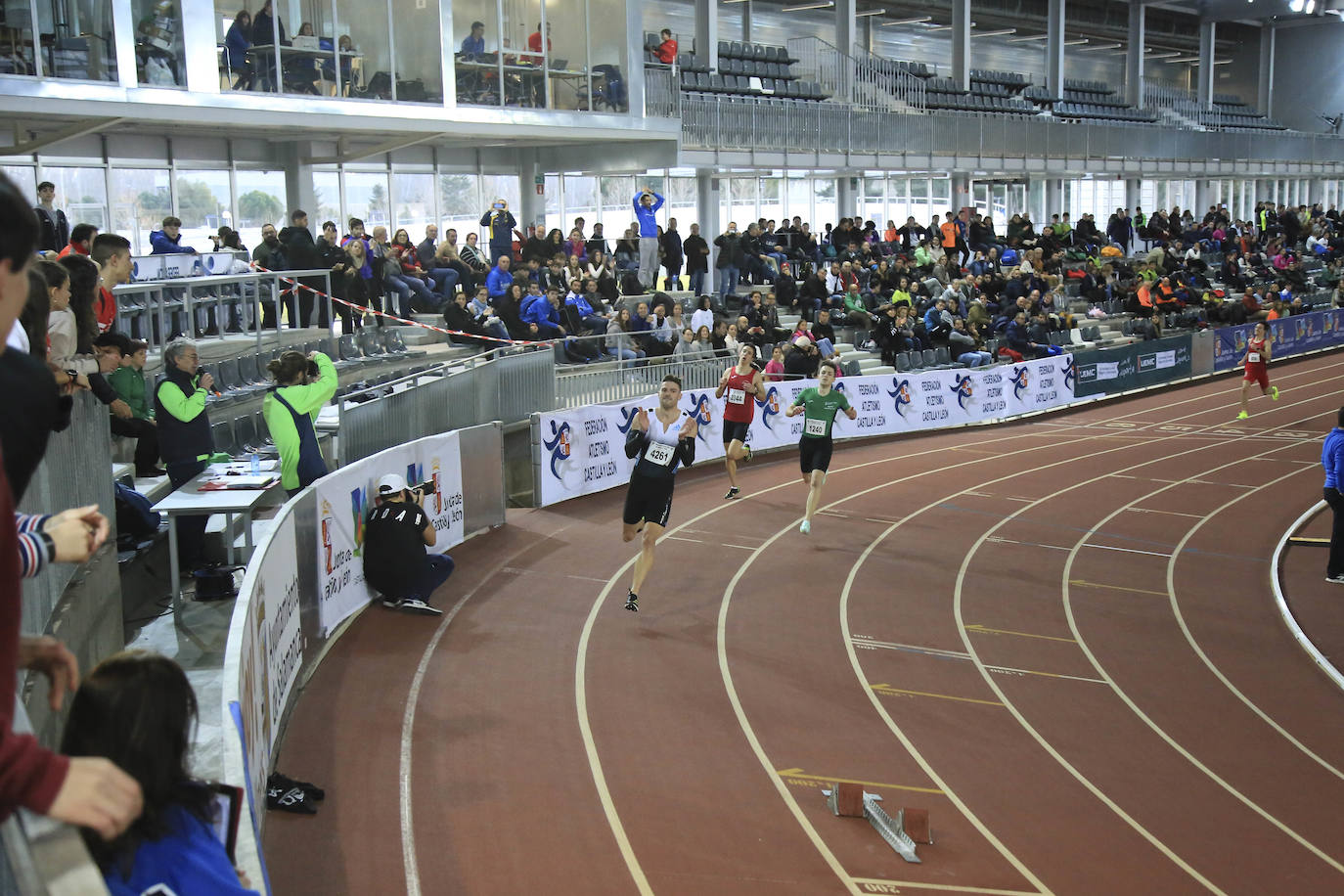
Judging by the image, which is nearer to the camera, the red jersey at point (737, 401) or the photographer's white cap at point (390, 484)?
the photographer's white cap at point (390, 484)

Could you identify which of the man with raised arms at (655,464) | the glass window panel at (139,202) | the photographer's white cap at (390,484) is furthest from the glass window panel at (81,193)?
the man with raised arms at (655,464)

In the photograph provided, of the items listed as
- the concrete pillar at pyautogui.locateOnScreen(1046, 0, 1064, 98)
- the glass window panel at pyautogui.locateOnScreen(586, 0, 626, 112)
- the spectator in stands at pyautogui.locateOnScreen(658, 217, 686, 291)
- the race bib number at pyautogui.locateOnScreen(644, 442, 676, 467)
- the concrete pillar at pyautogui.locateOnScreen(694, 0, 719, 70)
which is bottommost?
the race bib number at pyautogui.locateOnScreen(644, 442, 676, 467)

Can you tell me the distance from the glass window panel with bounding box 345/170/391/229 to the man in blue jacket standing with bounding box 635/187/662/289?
5085mm

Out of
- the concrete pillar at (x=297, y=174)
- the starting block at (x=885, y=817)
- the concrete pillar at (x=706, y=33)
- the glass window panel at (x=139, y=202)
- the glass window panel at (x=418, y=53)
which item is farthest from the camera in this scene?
the concrete pillar at (x=706, y=33)

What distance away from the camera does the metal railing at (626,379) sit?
60.2 feet

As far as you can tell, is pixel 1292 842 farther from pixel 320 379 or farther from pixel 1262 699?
pixel 320 379

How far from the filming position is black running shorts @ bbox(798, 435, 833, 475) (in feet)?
52.9

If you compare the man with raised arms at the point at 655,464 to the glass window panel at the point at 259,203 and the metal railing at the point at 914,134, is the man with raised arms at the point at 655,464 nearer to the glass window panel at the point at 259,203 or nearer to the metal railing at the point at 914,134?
the glass window panel at the point at 259,203

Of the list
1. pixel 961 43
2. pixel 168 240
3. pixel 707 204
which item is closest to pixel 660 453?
pixel 168 240

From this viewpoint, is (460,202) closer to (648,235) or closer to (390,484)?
(648,235)

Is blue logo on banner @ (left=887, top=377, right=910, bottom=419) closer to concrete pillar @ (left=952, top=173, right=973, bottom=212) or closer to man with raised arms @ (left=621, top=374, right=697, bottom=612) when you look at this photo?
man with raised arms @ (left=621, top=374, right=697, bottom=612)

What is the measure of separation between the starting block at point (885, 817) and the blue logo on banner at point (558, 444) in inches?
374

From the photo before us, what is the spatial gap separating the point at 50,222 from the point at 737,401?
9.25 metres

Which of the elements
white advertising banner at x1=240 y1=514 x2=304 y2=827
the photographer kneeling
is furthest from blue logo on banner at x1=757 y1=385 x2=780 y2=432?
white advertising banner at x1=240 y1=514 x2=304 y2=827
